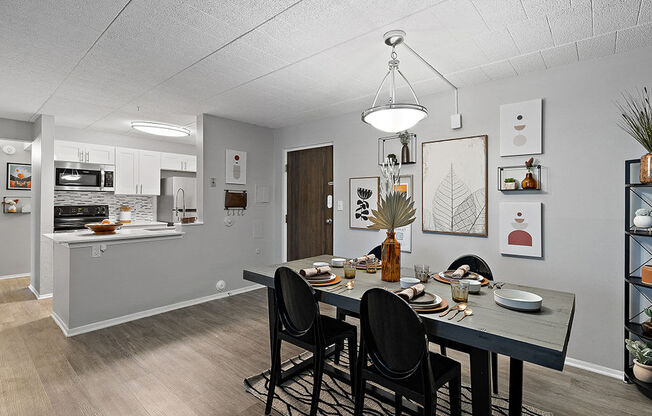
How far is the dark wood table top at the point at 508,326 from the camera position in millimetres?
1154

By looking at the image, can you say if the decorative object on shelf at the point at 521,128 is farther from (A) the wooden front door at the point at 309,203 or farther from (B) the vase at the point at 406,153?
(A) the wooden front door at the point at 309,203

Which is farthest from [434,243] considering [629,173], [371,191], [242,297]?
[242,297]

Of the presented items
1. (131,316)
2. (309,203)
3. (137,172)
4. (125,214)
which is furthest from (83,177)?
(309,203)

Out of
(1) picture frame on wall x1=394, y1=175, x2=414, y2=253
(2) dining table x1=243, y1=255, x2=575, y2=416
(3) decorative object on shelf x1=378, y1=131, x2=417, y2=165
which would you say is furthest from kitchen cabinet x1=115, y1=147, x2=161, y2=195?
(2) dining table x1=243, y1=255, x2=575, y2=416

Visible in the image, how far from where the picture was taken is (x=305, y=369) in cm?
247

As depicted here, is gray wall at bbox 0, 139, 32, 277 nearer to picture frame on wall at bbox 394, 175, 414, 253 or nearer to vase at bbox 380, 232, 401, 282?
picture frame on wall at bbox 394, 175, 414, 253

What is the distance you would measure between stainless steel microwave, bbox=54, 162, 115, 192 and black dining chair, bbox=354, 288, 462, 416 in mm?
5052

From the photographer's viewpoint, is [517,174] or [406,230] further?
[406,230]

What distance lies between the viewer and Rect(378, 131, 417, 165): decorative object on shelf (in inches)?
136

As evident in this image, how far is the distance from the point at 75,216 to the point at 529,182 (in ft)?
19.5

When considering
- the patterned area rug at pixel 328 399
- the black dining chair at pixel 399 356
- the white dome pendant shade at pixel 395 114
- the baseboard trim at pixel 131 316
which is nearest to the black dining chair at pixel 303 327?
the patterned area rug at pixel 328 399

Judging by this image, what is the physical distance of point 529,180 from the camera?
270 cm

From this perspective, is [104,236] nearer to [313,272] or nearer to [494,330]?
[313,272]

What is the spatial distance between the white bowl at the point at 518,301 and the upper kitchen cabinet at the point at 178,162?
5700 millimetres
